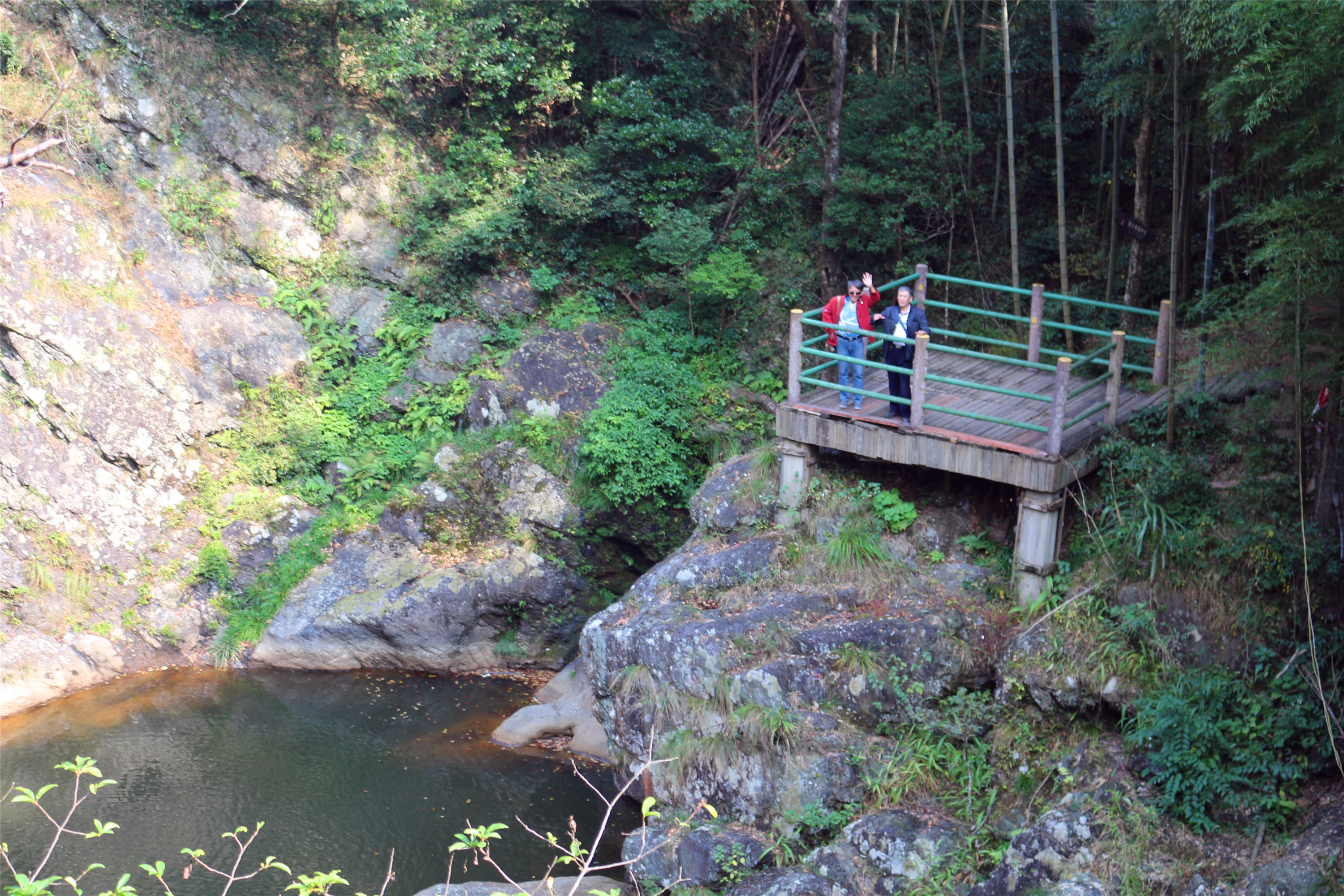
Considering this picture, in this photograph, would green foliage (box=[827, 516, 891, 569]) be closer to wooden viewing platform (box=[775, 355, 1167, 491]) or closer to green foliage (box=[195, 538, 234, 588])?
wooden viewing platform (box=[775, 355, 1167, 491])

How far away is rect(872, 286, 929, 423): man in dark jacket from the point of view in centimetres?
1011

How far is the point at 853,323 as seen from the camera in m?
10.4

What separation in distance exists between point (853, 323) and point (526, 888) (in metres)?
6.44

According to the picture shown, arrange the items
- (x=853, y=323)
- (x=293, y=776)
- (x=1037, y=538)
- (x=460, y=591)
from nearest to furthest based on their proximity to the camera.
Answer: (x=1037, y=538) < (x=853, y=323) < (x=293, y=776) < (x=460, y=591)

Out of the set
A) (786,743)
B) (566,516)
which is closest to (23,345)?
(566,516)

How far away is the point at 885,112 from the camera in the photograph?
14.0m

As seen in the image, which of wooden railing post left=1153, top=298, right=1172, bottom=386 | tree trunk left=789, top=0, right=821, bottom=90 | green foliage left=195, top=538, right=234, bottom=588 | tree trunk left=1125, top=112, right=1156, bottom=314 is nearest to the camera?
wooden railing post left=1153, top=298, right=1172, bottom=386

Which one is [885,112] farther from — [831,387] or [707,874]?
[707,874]

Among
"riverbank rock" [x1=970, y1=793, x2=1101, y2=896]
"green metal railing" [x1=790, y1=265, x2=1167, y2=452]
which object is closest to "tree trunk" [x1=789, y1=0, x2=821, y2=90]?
"green metal railing" [x1=790, y1=265, x2=1167, y2=452]

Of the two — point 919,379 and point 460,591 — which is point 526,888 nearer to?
point 460,591

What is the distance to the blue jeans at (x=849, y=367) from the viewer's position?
10484 mm

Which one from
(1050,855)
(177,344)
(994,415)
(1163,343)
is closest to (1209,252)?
(1163,343)

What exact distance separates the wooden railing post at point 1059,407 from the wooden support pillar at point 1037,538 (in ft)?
1.48

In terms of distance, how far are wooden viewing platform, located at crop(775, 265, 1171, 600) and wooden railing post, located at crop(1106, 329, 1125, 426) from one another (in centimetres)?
1
